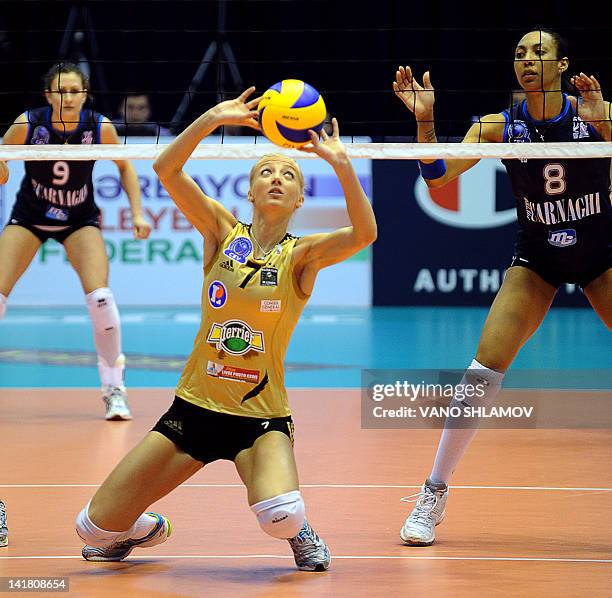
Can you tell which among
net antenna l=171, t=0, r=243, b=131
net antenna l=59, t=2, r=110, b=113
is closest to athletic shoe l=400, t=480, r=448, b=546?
net antenna l=171, t=0, r=243, b=131

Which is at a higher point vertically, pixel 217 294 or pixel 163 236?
pixel 217 294

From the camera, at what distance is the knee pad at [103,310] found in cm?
806

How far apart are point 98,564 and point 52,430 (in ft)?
10.7

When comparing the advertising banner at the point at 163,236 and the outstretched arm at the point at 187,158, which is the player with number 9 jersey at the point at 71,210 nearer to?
the outstretched arm at the point at 187,158

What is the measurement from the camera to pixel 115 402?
318 inches

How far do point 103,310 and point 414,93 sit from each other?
3.51 metres

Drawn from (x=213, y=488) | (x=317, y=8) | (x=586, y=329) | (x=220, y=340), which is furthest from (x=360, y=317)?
(x=220, y=340)

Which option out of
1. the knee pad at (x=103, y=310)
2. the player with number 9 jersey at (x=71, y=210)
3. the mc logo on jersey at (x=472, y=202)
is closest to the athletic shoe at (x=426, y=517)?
the player with number 9 jersey at (x=71, y=210)

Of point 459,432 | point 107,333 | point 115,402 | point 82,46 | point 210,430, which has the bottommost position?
point 115,402

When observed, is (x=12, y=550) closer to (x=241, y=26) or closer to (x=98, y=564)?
(x=98, y=564)

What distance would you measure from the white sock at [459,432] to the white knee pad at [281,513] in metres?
1.10

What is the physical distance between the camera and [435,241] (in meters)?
15.0

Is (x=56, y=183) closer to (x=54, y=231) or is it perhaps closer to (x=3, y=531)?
(x=54, y=231)

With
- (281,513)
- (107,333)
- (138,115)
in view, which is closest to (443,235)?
(138,115)
